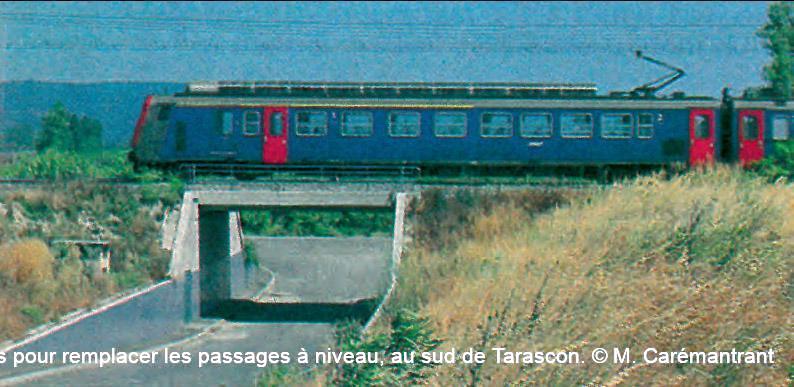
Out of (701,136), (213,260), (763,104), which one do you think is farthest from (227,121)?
(763,104)

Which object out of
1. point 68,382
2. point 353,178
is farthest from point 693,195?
point 353,178

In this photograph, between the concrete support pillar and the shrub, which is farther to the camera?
the concrete support pillar

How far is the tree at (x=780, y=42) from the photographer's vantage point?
59094 mm

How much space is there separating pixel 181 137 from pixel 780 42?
42.2 metres

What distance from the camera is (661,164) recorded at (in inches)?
1204

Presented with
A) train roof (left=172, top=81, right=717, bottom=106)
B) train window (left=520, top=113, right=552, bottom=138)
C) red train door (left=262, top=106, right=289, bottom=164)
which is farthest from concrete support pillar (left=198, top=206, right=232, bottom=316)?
train window (left=520, top=113, right=552, bottom=138)

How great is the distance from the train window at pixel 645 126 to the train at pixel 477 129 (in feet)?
0.10

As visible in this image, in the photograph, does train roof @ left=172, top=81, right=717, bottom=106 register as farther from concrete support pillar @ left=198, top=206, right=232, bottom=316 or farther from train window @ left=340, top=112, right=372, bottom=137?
concrete support pillar @ left=198, top=206, right=232, bottom=316

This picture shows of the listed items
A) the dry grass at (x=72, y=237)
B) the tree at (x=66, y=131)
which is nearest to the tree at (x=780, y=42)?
the dry grass at (x=72, y=237)

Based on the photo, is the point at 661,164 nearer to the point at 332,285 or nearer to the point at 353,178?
the point at 353,178

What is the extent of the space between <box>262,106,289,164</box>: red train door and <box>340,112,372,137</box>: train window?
5.62ft

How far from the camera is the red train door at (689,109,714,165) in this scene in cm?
3050

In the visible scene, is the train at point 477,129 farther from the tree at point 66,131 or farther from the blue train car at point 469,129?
the tree at point 66,131

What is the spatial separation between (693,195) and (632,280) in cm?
706
